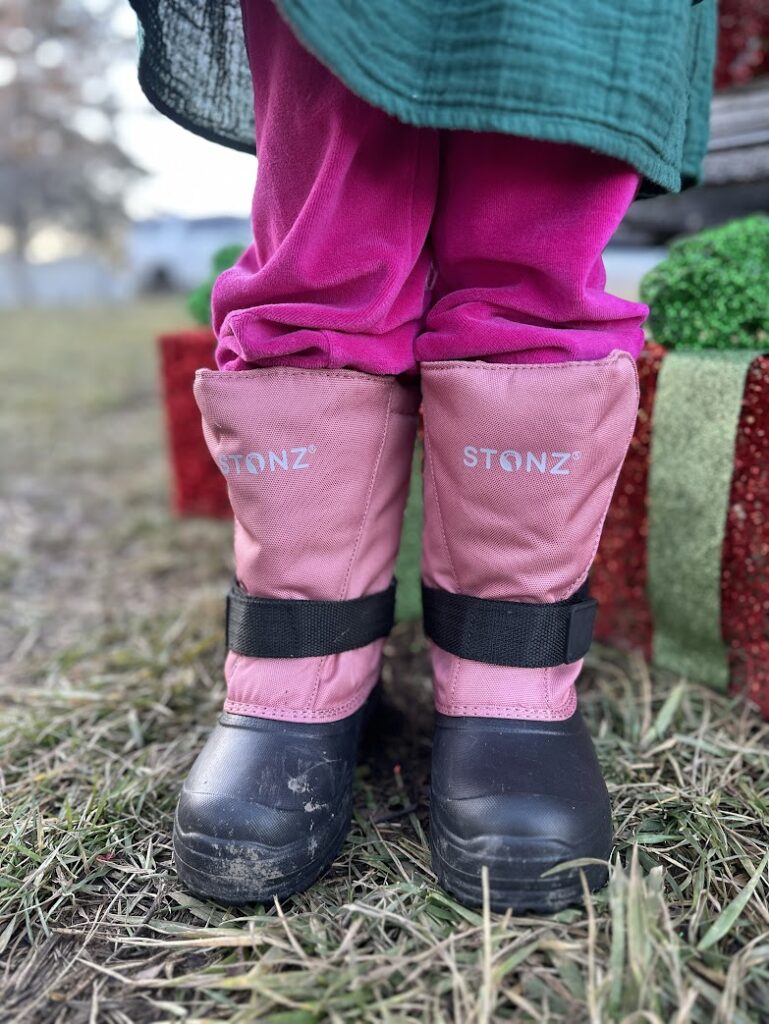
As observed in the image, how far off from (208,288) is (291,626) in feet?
2.57

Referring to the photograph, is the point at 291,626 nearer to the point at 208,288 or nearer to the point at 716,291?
the point at 716,291

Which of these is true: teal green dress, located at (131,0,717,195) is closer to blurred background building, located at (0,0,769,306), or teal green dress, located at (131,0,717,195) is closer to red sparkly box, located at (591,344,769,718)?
red sparkly box, located at (591,344,769,718)

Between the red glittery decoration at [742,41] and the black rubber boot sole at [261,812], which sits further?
the red glittery decoration at [742,41]

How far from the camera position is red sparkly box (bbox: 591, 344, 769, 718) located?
835 millimetres

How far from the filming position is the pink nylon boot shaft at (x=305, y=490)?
0.65m

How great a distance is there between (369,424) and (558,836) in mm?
363

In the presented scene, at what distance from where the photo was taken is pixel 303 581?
2.25ft

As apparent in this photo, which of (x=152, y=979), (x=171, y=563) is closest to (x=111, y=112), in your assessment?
(x=171, y=563)

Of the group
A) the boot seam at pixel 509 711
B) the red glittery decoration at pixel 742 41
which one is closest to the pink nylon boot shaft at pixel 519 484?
the boot seam at pixel 509 711

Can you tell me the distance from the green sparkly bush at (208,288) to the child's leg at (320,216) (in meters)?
0.57

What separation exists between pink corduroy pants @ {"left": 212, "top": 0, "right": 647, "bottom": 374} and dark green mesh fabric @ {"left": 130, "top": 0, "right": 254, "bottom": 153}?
105 mm

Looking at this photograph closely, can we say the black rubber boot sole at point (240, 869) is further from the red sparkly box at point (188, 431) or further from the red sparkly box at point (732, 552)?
the red sparkly box at point (188, 431)

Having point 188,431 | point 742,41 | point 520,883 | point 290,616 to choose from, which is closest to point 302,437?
point 290,616

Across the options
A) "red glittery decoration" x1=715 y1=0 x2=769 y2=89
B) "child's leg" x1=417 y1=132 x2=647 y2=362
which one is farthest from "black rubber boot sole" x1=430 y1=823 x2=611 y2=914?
"red glittery decoration" x1=715 y1=0 x2=769 y2=89
